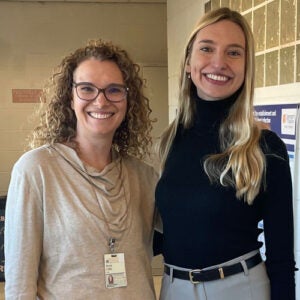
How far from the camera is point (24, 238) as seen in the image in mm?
1249

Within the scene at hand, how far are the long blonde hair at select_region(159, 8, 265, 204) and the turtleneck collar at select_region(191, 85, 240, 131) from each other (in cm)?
2

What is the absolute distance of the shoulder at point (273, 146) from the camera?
52.9 inches

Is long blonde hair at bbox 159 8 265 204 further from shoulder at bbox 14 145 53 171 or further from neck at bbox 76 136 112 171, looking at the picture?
shoulder at bbox 14 145 53 171

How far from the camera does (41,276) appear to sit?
1.31 meters

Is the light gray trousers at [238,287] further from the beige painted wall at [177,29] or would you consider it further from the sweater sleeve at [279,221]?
the beige painted wall at [177,29]

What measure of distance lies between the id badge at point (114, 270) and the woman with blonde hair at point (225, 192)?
205 millimetres

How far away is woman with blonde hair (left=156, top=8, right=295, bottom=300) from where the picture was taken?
1337 mm

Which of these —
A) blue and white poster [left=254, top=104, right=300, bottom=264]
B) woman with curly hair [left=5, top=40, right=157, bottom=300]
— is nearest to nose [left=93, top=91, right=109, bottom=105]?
woman with curly hair [left=5, top=40, right=157, bottom=300]

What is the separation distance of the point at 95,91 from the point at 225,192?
0.52m

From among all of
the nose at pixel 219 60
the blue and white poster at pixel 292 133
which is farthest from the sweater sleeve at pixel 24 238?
the blue and white poster at pixel 292 133

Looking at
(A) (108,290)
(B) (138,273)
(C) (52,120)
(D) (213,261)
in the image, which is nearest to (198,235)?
(D) (213,261)

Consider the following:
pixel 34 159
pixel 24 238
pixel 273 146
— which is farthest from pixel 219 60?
pixel 24 238

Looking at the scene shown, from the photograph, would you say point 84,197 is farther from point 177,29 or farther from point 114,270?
point 177,29

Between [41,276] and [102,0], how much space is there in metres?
4.06
